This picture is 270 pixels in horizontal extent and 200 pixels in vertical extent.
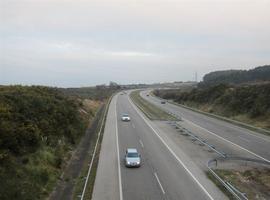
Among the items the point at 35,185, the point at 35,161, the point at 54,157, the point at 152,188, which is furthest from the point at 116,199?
the point at 54,157

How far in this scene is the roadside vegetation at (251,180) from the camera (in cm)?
2469

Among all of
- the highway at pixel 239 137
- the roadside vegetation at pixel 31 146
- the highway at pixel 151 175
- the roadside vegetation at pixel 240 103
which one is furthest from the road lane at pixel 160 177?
the roadside vegetation at pixel 240 103

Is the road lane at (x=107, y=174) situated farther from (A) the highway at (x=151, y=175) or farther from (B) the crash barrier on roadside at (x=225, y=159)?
(B) the crash barrier on roadside at (x=225, y=159)

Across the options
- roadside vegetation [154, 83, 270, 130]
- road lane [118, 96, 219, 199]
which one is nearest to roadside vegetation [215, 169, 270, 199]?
road lane [118, 96, 219, 199]

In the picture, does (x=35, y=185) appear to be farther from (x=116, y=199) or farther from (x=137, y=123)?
(x=137, y=123)

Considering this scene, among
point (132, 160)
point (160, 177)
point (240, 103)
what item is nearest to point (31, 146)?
point (132, 160)

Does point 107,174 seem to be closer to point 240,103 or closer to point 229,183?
point 229,183

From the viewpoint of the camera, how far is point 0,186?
20.3m

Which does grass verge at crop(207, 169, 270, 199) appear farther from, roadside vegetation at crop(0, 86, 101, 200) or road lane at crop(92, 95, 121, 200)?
roadside vegetation at crop(0, 86, 101, 200)

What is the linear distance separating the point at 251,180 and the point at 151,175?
6.63 m

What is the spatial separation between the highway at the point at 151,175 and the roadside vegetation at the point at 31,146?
3.07m

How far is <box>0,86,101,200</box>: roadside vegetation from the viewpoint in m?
22.3

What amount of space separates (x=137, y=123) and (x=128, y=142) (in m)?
18.1

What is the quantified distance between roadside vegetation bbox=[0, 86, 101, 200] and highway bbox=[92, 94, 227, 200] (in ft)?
10.1
